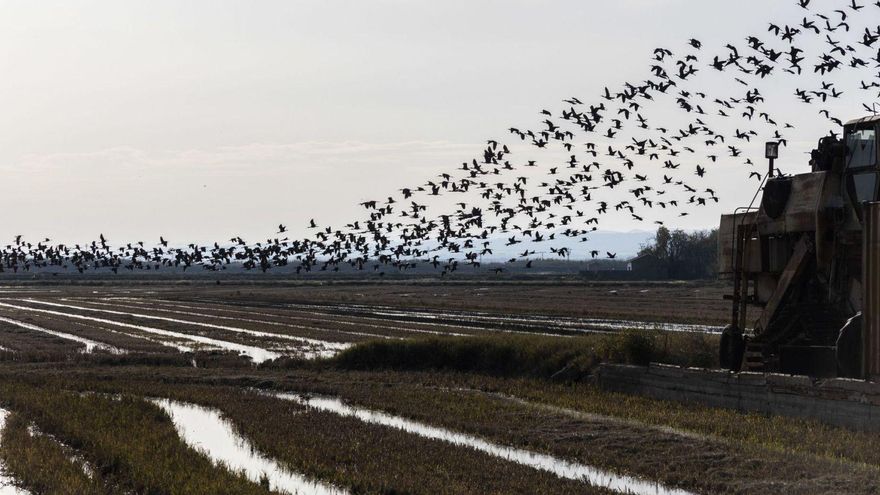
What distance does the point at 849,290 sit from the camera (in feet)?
64.4

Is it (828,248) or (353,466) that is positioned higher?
(828,248)

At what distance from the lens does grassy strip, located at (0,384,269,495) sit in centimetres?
1370

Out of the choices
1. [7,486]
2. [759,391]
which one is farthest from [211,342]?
[7,486]

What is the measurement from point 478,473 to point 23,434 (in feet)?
25.1

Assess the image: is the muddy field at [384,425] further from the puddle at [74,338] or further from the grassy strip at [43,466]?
the puddle at [74,338]

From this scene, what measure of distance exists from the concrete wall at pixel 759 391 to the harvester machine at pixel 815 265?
25.5 inches

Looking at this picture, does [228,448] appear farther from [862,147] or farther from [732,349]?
[862,147]

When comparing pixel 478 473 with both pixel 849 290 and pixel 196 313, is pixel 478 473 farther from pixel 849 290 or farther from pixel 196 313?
pixel 196 313

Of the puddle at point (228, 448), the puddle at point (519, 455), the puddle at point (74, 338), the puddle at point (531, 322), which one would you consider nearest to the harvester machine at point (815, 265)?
the puddle at point (519, 455)

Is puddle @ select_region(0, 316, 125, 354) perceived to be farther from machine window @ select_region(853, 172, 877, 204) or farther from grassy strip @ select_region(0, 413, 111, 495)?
machine window @ select_region(853, 172, 877, 204)

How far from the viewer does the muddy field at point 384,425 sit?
14.0 metres

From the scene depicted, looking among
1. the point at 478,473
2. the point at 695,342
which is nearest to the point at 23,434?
the point at 478,473

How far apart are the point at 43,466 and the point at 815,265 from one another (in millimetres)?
12965

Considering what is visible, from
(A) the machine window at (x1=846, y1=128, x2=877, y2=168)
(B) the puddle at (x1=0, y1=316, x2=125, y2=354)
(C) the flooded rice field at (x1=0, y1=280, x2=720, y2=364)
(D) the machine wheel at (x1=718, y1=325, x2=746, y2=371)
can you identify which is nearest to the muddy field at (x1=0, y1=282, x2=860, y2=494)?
(B) the puddle at (x1=0, y1=316, x2=125, y2=354)
